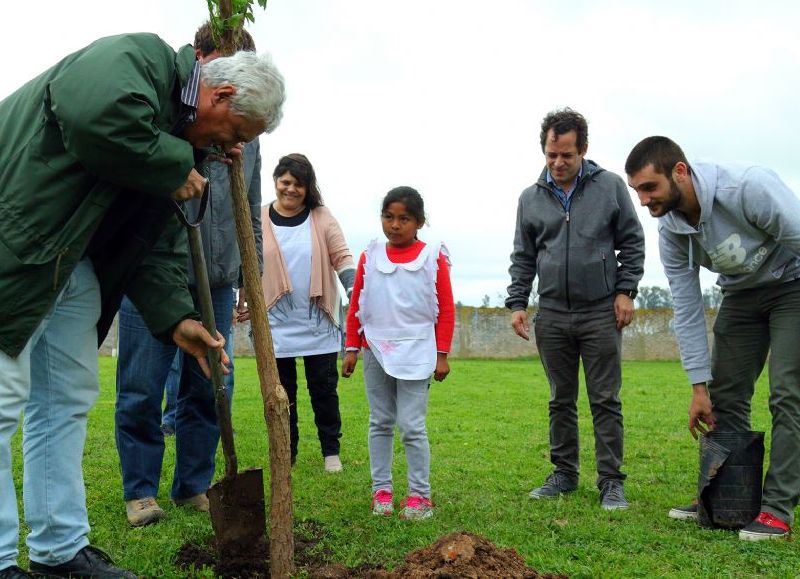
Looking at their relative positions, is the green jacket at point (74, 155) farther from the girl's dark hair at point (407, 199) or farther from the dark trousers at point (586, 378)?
the dark trousers at point (586, 378)

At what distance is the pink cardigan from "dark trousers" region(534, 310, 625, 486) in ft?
5.60

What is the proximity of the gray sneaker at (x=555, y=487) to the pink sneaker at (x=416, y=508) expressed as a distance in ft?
2.95

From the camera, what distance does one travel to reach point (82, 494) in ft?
11.6

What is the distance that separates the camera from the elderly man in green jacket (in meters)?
2.98

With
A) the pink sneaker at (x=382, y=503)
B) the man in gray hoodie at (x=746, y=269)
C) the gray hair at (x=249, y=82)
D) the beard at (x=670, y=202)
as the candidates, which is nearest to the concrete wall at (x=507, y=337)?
the man in gray hoodie at (x=746, y=269)

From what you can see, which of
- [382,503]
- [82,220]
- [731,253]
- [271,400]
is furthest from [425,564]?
[731,253]

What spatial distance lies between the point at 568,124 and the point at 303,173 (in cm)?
210

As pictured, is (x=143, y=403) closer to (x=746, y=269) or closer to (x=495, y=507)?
(x=495, y=507)

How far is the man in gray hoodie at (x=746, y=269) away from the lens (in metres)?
4.57

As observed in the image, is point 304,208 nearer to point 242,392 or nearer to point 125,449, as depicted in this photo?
point 125,449

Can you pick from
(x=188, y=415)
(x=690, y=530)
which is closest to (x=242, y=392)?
(x=188, y=415)

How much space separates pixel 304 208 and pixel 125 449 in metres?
2.66

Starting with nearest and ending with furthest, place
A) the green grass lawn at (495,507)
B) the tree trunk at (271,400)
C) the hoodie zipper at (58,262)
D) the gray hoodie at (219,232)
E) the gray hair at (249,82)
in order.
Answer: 1. the hoodie zipper at (58,262)
2. the gray hair at (249,82)
3. the tree trunk at (271,400)
4. the green grass lawn at (495,507)
5. the gray hoodie at (219,232)

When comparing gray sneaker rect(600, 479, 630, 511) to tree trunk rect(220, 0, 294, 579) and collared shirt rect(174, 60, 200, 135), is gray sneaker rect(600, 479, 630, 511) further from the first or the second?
collared shirt rect(174, 60, 200, 135)
